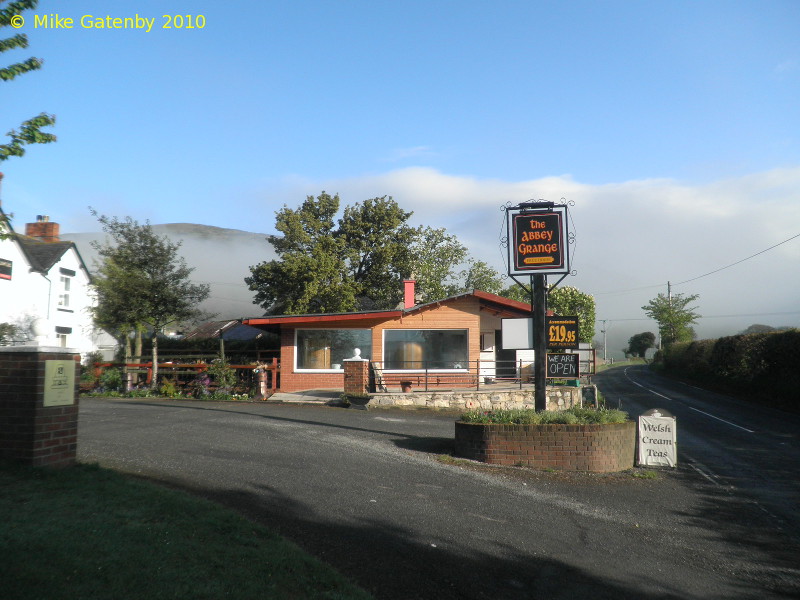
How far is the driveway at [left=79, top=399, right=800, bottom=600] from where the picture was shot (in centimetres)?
553

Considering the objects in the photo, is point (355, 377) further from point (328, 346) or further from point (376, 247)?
point (376, 247)

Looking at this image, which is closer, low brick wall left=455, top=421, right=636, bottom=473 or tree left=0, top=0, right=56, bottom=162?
tree left=0, top=0, right=56, bottom=162

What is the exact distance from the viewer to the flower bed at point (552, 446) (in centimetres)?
998

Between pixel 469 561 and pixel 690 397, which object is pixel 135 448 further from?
pixel 690 397

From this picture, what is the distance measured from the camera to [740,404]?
26.6 m

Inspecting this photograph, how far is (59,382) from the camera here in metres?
6.98

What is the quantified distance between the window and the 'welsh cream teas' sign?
1152 inches

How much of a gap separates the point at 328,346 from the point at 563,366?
Answer: 1120 cm

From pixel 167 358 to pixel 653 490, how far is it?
19.0 meters

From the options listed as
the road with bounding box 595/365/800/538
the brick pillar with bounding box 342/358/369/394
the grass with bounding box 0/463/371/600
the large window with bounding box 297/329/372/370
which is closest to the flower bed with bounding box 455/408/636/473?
the road with bounding box 595/365/800/538

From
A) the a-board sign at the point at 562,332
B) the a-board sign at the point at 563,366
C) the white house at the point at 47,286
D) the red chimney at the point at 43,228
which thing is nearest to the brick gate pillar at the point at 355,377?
the a-board sign at the point at 562,332

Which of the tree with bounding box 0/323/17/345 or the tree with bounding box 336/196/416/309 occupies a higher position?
the tree with bounding box 336/196/416/309

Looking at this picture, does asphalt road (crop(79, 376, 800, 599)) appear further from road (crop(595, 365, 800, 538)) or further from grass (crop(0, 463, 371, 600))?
grass (crop(0, 463, 371, 600))

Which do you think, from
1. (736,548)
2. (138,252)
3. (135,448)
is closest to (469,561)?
(736,548)
